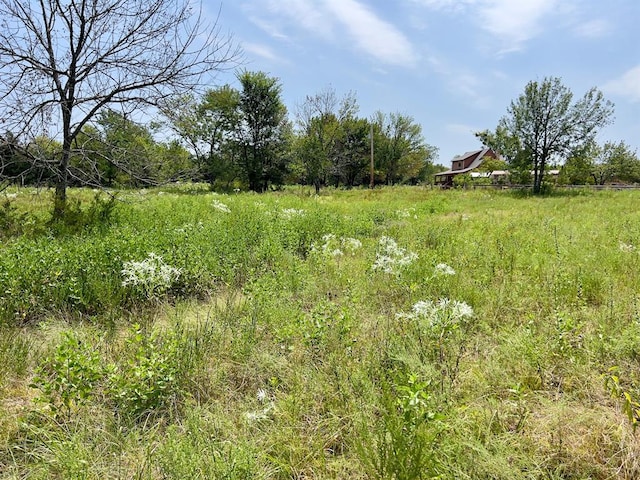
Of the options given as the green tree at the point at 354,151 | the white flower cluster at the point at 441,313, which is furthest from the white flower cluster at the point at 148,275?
the green tree at the point at 354,151

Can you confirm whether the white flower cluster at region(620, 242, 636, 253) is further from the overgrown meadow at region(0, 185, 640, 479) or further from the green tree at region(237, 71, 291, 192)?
the green tree at region(237, 71, 291, 192)

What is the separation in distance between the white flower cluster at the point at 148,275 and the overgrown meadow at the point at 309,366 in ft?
0.09

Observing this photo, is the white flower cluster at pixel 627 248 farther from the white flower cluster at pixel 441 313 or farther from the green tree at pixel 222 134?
the green tree at pixel 222 134

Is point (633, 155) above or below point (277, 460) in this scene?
above

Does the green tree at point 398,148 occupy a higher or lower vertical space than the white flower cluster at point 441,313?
higher

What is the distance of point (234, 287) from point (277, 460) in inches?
103

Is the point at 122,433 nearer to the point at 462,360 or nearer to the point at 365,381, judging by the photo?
the point at 365,381

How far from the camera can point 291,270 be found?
4469mm

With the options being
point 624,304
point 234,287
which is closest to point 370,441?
point 234,287

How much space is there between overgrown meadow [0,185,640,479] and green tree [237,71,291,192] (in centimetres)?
2466

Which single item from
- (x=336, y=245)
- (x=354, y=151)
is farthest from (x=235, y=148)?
(x=336, y=245)

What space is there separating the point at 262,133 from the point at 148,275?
90.1ft

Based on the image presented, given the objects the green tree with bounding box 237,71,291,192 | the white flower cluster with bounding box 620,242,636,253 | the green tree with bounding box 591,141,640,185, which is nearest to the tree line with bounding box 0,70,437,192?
the green tree with bounding box 237,71,291,192

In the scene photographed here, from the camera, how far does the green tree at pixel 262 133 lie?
2717 cm
